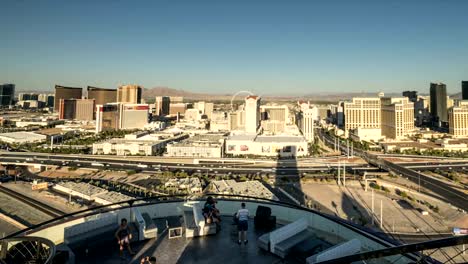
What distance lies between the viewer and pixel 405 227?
12203 mm

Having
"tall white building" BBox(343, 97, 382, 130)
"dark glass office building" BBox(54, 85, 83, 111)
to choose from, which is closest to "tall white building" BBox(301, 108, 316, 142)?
"tall white building" BBox(343, 97, 382, 130)

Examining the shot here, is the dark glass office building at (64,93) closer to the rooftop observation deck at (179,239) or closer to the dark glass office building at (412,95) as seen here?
the dark glass office building at (412,95)

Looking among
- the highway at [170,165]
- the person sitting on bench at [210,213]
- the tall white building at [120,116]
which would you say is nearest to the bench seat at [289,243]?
the person sitting on bench at [210,213]

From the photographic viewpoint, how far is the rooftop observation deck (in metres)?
2.59

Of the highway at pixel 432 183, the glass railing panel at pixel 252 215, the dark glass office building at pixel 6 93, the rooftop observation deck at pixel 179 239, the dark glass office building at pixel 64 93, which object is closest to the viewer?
the rooftop observation deck at pixel 179 239

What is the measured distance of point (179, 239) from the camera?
299cm

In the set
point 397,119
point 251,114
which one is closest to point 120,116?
Result: point 251,114

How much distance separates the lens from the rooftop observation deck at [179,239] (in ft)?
8.48

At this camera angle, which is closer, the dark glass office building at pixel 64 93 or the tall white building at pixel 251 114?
the tall white building at pixel 251 114

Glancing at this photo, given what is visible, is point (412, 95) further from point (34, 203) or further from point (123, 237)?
point (123, 237)

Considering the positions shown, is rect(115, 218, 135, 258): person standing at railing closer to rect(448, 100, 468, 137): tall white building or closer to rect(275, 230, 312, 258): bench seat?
rect(275, 230, 312, 258): bench seat

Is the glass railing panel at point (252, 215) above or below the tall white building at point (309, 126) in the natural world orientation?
below

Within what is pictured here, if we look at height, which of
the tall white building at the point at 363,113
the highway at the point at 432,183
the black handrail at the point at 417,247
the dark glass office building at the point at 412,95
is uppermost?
the dark glass office building at the point at 412,95

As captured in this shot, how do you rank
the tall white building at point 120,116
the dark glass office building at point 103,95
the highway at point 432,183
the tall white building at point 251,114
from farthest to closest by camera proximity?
the dark glass office building at point 103,95 → the tall white building at point 120,116 → the tall white building at point 251,114 → the highway at point 432,183
